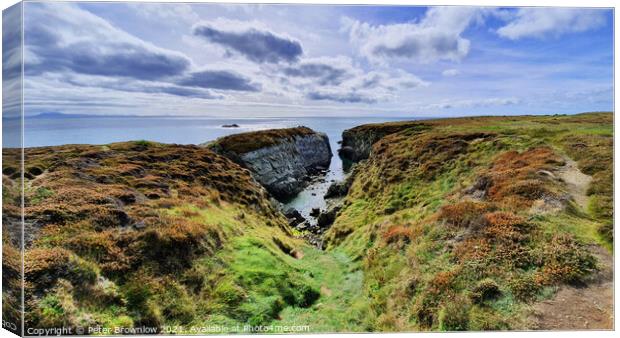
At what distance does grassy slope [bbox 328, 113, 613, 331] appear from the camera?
12.5 meters

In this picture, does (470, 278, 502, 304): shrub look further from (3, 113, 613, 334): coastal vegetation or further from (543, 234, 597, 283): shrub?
(543, 234, 597, 283): shrub

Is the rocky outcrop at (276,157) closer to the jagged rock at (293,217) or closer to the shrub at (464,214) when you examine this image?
the jagged rock at (293,217)

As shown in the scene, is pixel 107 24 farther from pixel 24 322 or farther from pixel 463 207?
pixel 463 207

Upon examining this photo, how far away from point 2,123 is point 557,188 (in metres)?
25.6

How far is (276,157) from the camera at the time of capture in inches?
2381

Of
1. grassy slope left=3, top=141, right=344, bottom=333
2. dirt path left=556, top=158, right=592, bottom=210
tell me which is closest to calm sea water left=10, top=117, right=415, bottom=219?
grassy slope left=3, top=141, right=344, bottom=333

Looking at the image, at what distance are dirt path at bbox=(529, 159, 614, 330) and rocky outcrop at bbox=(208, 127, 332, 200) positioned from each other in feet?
132

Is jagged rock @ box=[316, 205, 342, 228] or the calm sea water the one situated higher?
the calm sea water

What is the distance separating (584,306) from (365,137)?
57.9 meters

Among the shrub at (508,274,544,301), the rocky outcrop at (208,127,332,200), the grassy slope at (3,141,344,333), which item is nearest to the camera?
the shrub at (508,274,544,301)

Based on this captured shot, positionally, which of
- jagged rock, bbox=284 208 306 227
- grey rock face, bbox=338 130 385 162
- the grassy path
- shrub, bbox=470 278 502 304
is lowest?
jagged rock, bbox=284 208 306 227

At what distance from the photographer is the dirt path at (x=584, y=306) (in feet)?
37.2

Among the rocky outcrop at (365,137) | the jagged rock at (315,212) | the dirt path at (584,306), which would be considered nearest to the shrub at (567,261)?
the dirt path at (584,306)

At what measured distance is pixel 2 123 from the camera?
1396 centimetres
